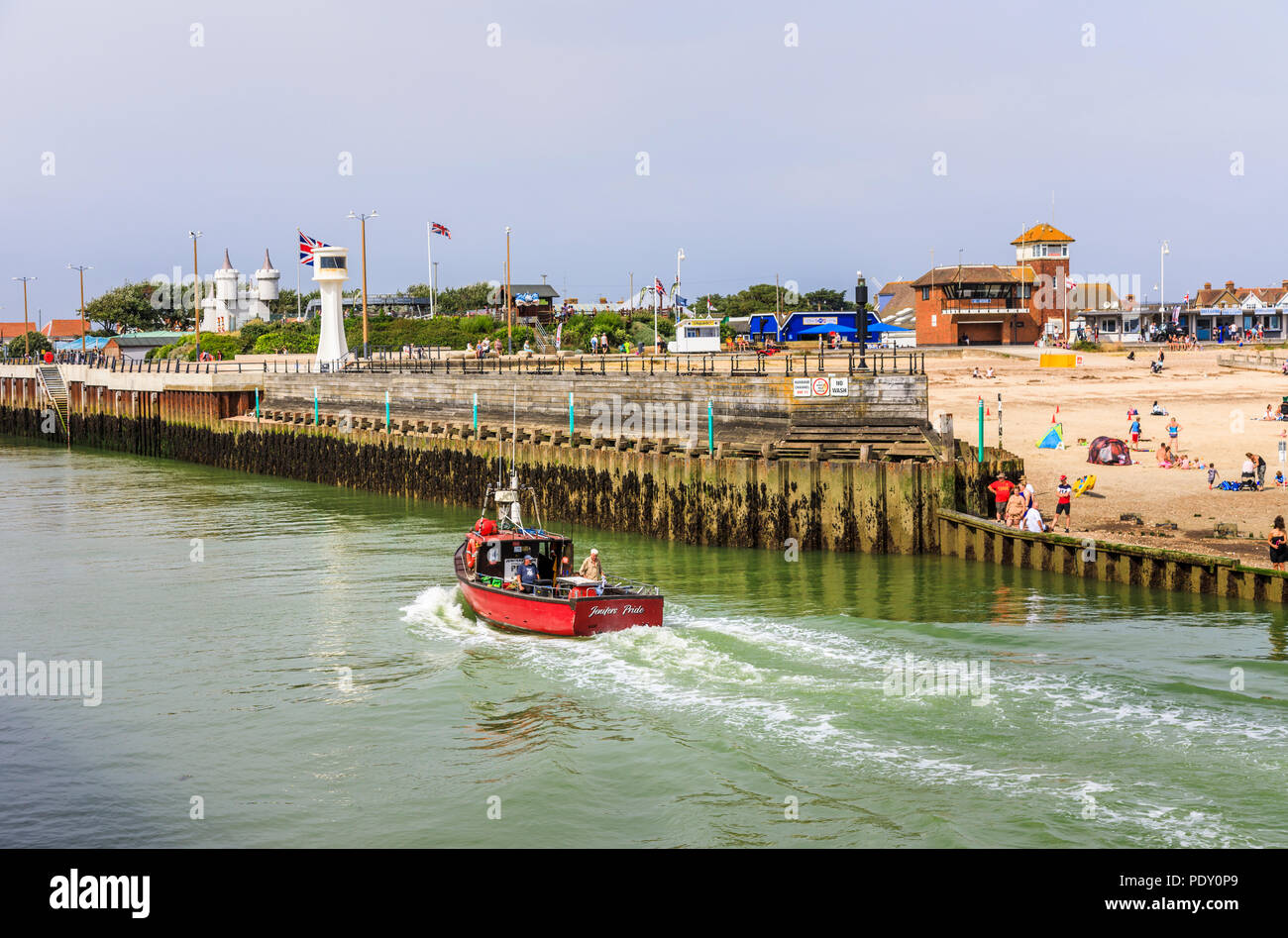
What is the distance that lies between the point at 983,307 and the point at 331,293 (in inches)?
1980

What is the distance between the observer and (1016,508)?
37.3 m

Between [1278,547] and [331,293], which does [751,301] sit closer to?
[331,293]

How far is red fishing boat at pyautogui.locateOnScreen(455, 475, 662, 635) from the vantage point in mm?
25969

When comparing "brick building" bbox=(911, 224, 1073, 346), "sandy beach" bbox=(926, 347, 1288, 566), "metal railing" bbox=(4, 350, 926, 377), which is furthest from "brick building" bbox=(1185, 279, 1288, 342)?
"metal railing" bbox=(4, 350, 926, 377)

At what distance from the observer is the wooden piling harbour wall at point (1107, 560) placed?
1136 inches

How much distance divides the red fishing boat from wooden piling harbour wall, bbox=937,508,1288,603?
39.0 feet

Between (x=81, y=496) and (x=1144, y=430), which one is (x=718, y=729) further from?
(x=81, y=496)

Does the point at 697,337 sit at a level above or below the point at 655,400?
above

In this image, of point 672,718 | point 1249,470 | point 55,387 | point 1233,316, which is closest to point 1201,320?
point 1233,316

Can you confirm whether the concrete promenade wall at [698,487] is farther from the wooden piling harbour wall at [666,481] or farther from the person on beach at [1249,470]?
the person on beach at [1249,470]

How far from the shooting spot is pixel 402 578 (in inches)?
1393

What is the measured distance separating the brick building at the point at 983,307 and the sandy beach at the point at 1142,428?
17075mm

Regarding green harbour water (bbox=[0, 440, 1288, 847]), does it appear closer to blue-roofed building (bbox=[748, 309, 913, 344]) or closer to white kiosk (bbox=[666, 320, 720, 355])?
white kiosk (bbox=[666, 320, 720, 355])

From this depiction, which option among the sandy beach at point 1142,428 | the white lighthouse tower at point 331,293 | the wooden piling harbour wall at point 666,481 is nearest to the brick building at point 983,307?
the sandy beach at point 1142,428
